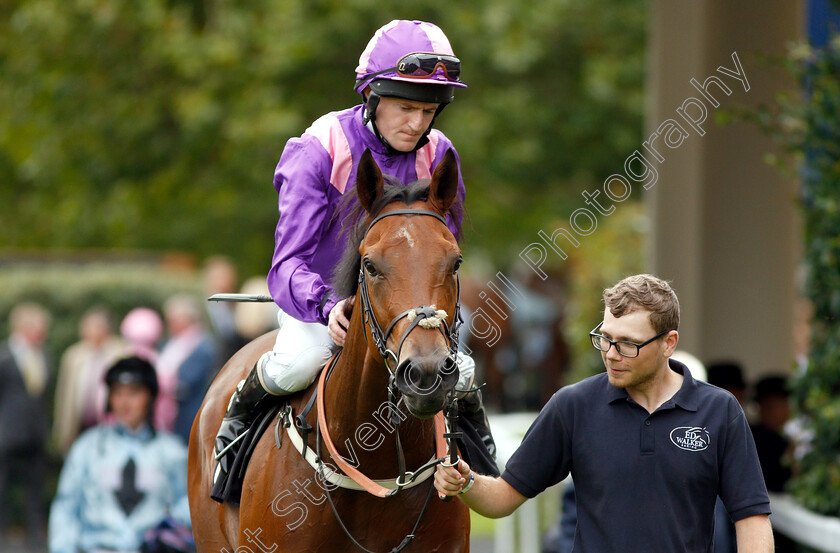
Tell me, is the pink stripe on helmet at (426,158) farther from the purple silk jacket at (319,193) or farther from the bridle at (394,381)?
the bridle at (394,381)

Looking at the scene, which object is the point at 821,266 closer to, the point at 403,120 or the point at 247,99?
the point at 403,120

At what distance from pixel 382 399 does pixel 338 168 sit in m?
0.90

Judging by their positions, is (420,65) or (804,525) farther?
(804,525)

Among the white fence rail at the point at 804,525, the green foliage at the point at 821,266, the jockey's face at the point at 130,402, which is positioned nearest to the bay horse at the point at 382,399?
the white fence rail at the point at 804,525

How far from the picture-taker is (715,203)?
932 cm

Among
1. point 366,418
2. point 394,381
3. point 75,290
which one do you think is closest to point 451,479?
point 394,381

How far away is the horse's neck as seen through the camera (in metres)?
3.75

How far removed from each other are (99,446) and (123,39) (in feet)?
31.7

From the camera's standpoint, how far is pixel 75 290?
42.6 ft

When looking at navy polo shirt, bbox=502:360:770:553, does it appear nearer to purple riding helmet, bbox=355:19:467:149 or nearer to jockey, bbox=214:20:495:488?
jockey, bbox=214:20:495:488

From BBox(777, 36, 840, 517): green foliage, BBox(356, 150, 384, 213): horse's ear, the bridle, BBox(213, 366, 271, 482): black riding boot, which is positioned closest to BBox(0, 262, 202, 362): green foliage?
BBox(213, 366, 271, 482): black riding boot

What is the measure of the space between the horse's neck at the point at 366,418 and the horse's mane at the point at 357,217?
0.48ft

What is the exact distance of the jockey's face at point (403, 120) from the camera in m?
4.04

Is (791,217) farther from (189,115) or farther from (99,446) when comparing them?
(189,115)
